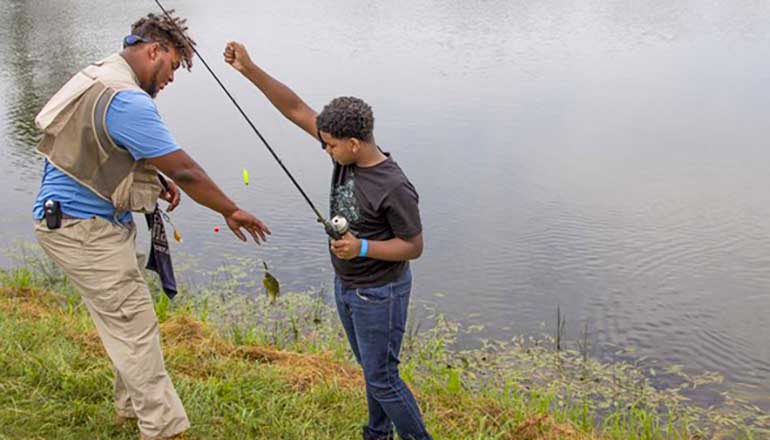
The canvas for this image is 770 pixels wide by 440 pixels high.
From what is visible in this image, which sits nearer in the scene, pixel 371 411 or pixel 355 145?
pixel 355 145

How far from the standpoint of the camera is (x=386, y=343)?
3355 millimetres

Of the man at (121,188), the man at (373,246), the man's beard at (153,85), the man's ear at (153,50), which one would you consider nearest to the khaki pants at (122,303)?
the man at (121,188)

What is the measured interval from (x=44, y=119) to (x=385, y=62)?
1197 centimetres

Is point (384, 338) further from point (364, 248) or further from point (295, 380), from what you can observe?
point (295, 380)

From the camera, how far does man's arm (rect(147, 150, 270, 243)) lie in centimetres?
314

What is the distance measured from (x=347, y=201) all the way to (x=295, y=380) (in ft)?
4.83

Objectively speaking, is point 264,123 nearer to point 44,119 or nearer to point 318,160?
point 318,160

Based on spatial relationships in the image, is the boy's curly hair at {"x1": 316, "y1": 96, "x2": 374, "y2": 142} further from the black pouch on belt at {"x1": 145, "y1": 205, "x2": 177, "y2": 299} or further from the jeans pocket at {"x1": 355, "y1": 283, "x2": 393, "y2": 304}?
the black pouch on belt at {"x1": 145, "y1": 205, "x2": 177, "y2": 299}

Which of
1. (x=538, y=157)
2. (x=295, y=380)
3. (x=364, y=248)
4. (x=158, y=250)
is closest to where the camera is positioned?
(x=364, y=248)

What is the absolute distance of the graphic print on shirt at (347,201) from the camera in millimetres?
3307

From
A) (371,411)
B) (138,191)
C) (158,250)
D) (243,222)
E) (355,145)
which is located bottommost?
(371,411)

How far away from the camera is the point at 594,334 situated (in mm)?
6676

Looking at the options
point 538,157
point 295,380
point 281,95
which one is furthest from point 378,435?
point 538,157

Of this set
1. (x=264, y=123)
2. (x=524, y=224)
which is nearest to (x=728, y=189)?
(x=524, y=224)
